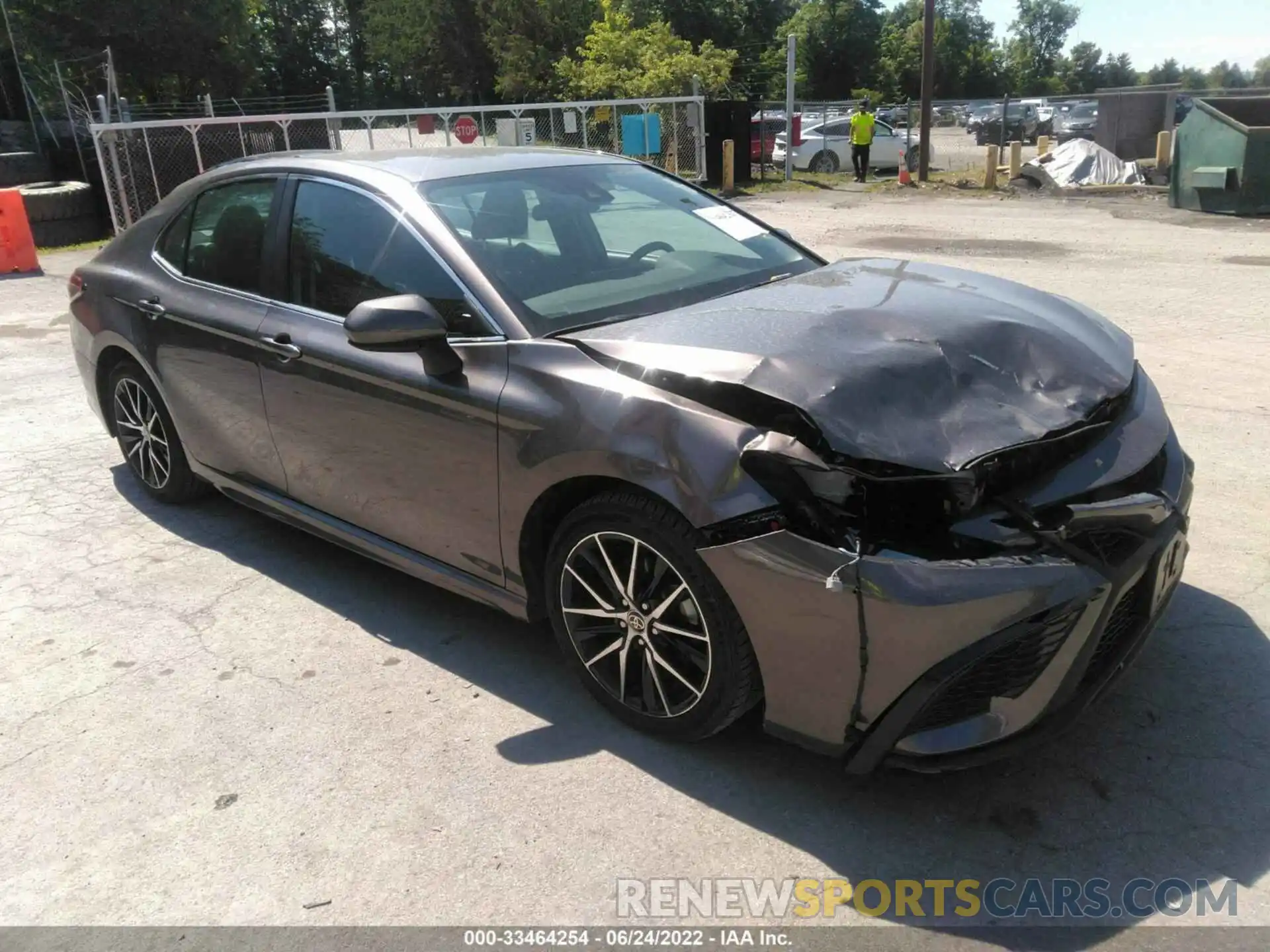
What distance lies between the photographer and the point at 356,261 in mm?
3723

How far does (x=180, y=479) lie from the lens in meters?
4.97

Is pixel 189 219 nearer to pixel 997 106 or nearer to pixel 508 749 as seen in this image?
pixel 508 749

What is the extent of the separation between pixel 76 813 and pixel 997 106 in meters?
38.6

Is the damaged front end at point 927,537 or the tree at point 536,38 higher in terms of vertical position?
the tree at point 536,38

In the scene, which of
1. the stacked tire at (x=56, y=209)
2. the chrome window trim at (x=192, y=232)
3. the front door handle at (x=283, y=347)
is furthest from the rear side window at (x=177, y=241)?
the stacked tire at (x=56, y=209)

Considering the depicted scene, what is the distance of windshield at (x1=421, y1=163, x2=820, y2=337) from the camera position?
3.42 m

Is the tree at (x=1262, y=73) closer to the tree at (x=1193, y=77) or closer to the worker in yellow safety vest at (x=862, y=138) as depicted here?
the tree at (x=1193, y=77)

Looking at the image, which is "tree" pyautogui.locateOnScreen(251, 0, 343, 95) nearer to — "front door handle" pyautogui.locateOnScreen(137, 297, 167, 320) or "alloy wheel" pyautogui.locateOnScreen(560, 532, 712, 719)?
"front door handle" pyautogui.locateOnScreen(137, 297, 167, 320)

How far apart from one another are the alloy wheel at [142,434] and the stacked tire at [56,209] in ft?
36.8

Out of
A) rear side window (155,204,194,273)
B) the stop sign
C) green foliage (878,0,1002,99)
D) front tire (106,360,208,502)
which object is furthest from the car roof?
green foliage (878,0,1002,99)

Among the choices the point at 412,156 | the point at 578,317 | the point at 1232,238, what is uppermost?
the point at 412,156

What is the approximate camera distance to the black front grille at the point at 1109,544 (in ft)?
8.32

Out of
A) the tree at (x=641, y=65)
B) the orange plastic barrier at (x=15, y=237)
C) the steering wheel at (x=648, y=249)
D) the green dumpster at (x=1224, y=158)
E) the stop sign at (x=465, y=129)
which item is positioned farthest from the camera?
the tree at (x=641, y=65)

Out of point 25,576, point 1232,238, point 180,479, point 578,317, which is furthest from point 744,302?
point 1232,238
